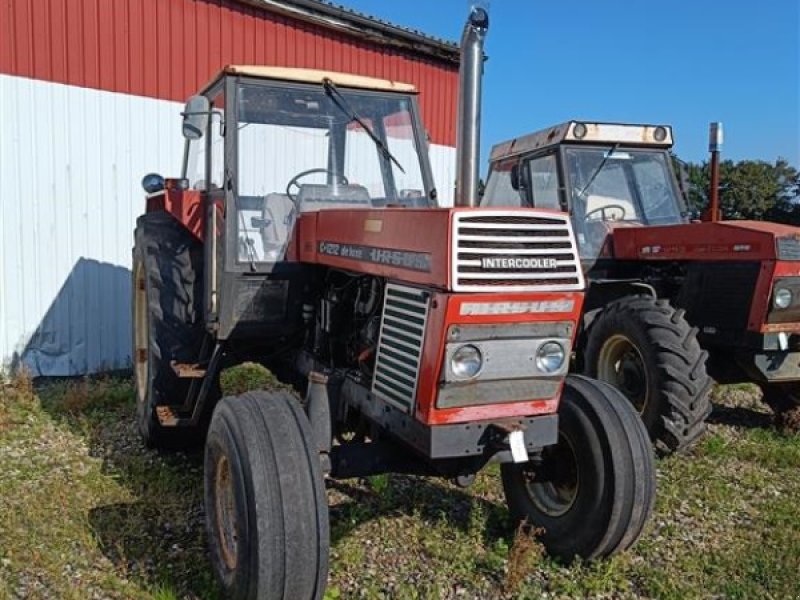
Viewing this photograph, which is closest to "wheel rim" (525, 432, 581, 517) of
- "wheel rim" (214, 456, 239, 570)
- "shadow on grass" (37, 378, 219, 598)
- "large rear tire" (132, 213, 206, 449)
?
"wheel rim" (214, 456, 239, 570)

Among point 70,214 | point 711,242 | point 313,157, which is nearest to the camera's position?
point 313,157

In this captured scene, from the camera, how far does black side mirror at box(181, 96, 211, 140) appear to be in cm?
340

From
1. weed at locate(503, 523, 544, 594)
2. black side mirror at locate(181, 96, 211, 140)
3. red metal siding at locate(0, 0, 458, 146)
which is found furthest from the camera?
red metal siding at locate(0, 0, 458, 146)

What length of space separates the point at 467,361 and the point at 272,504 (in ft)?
2.74

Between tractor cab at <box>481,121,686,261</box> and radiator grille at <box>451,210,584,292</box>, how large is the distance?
3.21 meters

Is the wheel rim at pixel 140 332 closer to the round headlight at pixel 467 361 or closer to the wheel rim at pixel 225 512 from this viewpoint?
the wheel rim at pixel 225 512

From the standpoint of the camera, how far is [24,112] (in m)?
6.07

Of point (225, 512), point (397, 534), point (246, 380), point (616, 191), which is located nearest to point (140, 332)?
point (246, 380)

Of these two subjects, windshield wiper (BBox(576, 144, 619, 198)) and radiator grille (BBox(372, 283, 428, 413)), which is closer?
radiator grille (BBox(372, 283, 428, 413))

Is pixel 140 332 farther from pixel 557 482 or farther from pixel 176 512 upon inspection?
pixel 557 482

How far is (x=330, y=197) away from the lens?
155 inches

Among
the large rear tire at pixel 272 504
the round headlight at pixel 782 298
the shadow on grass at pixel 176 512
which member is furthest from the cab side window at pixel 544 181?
the large rear tire at pixel 272 504

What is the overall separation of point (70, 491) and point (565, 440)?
101 inches

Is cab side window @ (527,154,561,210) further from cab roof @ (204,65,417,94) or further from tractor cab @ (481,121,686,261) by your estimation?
cab roof @ (204,65,417,94)
